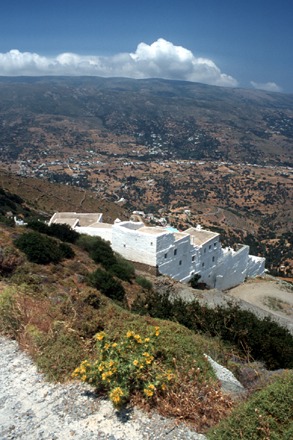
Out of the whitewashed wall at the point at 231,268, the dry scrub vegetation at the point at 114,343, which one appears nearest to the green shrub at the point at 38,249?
the dry scrub vegetation at the point at 114,343

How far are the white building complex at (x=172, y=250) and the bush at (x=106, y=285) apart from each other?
619 cm

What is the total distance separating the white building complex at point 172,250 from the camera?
22.0 m

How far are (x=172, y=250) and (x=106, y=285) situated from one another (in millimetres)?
8302

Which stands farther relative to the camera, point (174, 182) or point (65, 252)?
point (174, 182)

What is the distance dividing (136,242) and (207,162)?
14987cm

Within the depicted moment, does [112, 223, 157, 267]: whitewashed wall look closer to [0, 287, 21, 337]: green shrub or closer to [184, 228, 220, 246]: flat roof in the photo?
[184, 228, 220, 246]: flat roof

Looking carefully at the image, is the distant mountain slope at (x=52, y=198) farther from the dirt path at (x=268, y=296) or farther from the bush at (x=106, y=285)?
the bush at (x=106, y=285)

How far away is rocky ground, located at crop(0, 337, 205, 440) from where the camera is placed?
4.12 metres

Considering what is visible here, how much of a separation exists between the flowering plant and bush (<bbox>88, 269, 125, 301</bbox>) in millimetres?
9923

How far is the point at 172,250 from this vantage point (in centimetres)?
2259

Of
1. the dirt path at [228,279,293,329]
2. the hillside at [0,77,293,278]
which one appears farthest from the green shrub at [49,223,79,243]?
the hillside at [0,77,293,278]

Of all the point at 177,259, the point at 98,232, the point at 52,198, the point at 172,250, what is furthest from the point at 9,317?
the point at 52,198

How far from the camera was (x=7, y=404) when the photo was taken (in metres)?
4.64

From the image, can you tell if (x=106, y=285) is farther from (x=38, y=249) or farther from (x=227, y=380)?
(x=227, y=380)
